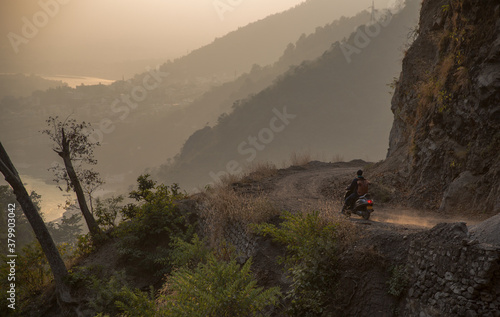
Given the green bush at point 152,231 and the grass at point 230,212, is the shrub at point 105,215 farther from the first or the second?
the grass at point 230,212

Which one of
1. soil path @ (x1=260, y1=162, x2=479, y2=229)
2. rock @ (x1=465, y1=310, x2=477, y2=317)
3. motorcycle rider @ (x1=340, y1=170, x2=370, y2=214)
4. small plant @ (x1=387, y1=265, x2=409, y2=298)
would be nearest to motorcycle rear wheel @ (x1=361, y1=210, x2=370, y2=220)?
soil path @ (x1=260, y1=162, x2=479, y2=229)

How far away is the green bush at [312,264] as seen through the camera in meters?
6.20

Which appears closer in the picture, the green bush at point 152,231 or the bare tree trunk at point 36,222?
the bare tree trunk at point 36,222

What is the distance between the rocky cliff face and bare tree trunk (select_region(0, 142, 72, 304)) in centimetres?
1394

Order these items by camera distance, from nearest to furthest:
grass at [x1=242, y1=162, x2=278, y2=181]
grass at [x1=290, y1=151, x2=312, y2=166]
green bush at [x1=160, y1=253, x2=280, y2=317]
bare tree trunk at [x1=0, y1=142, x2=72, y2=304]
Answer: green bush at [x1=160, y1=253, x2=280, y2=317] < bare tree trunk at [x1=0, y1=142, x2=72, y2=304] < grass at [x1=242, y1=162, x2=278, y2=181] < grass at [x1=290, y1=151, x2=312, y2=166]

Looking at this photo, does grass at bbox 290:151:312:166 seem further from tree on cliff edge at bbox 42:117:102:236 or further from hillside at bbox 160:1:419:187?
hillside at bbox 160:1:419:187

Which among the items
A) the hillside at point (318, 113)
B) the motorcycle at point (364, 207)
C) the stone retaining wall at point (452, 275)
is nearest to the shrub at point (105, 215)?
the motorcycle at point (364, 207)

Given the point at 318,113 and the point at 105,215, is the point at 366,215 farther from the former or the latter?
the point at 318,113

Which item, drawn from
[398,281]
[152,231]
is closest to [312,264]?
[398,281]

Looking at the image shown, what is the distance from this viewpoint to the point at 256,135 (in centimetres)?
12731

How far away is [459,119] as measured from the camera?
10.7 m

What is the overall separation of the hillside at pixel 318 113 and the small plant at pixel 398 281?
Result: 113372 mm

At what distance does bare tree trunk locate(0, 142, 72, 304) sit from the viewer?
35.0ft

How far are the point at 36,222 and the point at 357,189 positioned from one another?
11.4 m
